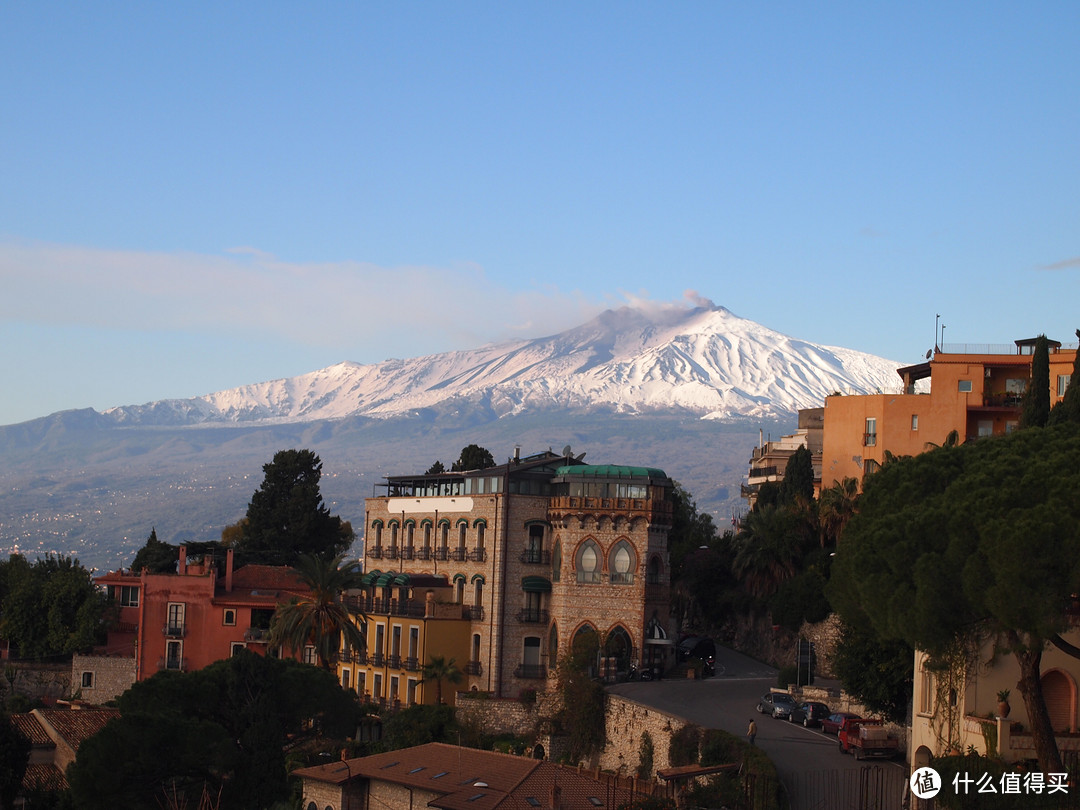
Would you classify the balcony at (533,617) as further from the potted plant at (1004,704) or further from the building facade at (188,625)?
the potted plant at (1004,704)

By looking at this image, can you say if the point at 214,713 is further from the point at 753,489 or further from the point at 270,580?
the point at 753,489

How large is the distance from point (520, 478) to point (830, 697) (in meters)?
17.8

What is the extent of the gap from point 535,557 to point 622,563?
14.0ft

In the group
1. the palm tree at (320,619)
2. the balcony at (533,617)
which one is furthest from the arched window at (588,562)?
the palm tree at (320,619)

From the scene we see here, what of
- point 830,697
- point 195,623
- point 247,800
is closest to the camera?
point 247,800

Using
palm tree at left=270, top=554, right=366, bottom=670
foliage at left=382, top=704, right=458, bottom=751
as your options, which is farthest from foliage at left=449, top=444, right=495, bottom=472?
foliage at left=382, top=704, right=458, bottom=751

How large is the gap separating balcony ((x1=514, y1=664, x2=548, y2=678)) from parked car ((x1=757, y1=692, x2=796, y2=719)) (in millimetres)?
11883

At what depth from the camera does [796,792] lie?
134ft

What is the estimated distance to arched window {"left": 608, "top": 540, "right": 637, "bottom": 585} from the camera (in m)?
62.7

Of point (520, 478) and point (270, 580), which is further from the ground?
point (520, 478)

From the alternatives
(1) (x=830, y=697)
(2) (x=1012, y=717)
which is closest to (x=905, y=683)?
(1) (x=830, y=697)

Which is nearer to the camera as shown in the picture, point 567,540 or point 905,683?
point 905,683

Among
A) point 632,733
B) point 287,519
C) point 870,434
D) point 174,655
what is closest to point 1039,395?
point 632,733

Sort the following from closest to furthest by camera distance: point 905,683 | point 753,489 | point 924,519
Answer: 1. point 924,519
2. point 905,683
3. point 753,489
